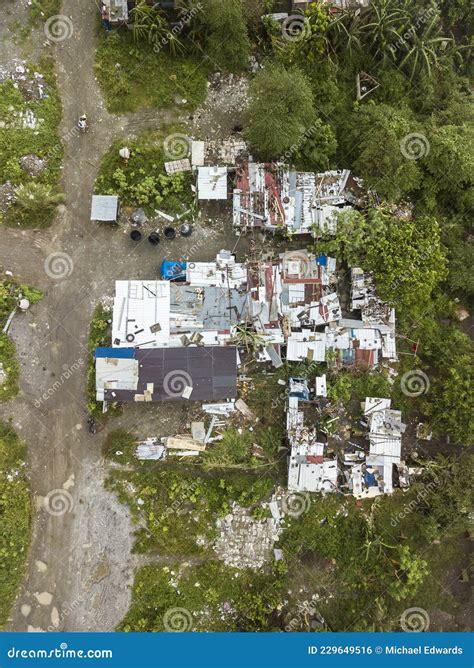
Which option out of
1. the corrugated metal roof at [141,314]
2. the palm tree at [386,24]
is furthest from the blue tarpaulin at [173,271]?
the palm tree at [386,24]

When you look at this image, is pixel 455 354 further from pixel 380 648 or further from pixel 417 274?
pixel 380 648

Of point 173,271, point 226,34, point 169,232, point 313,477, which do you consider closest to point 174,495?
point 313,477

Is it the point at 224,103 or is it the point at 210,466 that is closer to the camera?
the point at 210,466

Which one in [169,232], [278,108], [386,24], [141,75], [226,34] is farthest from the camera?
[141,75]

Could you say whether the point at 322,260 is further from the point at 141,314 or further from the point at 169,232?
the point at 141,314

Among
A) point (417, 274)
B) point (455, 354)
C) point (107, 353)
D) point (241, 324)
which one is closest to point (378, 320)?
point (417, 274)

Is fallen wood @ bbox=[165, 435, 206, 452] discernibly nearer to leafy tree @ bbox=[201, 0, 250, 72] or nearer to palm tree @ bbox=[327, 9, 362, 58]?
leafy tree @ bbox=[201, 0, 250, 72]

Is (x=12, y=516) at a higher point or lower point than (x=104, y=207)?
lower
